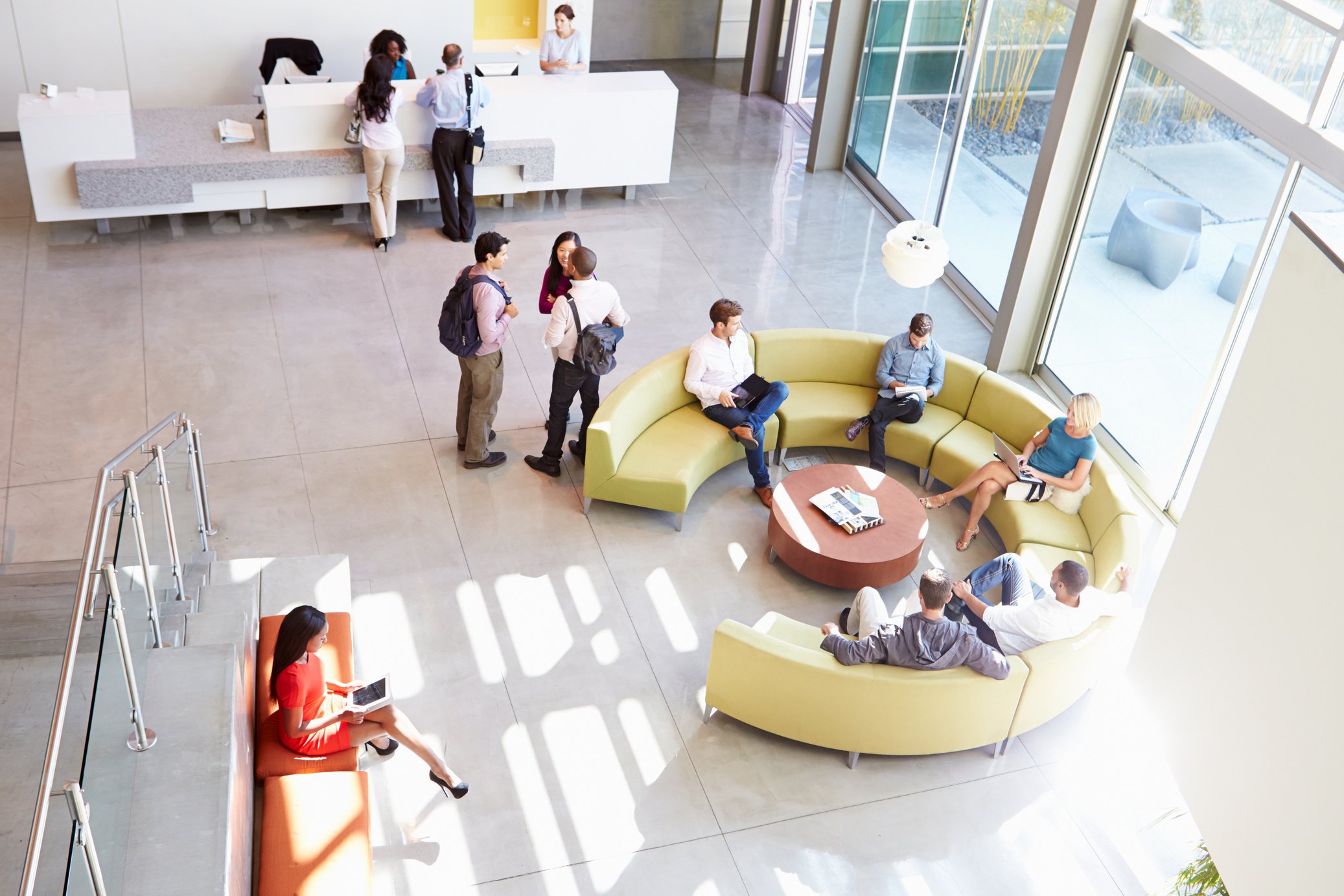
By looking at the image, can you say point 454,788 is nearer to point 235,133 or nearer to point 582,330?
point 582,330

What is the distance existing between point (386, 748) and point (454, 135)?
19.5 ft

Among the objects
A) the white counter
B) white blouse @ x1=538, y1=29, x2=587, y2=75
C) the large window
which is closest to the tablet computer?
the white counter

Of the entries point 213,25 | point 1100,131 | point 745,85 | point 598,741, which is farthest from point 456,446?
point 745,85

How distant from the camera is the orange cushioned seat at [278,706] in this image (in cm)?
532

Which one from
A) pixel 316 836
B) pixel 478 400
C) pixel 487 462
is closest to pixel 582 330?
pixel 478 400

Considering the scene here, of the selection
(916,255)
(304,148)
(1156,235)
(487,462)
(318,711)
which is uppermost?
(916,255)

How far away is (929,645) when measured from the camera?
18.9 feet

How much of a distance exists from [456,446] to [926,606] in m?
3.68

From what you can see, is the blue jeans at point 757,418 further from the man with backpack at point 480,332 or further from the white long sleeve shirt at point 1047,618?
the white long sleeve shirt at point 1047,618

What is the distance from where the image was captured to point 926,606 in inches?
224

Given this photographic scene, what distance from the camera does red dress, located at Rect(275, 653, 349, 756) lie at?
5113 millimetres

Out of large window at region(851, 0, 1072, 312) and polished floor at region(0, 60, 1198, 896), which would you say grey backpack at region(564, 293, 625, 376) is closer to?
polished floor at region(0, 60, 1198, 896)

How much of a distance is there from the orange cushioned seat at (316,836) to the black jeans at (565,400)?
9.20 feet

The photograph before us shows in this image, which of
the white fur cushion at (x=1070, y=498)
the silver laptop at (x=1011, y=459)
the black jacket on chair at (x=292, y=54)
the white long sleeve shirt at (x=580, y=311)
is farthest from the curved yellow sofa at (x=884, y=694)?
the black jacket on chair at (x=292, y=54)
